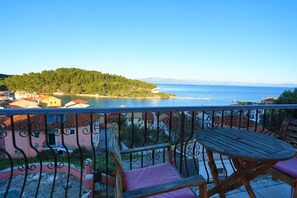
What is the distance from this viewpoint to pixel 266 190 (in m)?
2.15

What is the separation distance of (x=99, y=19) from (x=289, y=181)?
15.9 m

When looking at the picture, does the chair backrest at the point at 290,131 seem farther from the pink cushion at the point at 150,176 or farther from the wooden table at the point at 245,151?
the pink cushion at the point at 150,176

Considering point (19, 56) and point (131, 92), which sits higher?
point (19, 56)

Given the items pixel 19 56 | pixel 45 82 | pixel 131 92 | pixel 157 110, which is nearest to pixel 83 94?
pixel 45 82

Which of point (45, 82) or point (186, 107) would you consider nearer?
point (186, 107)

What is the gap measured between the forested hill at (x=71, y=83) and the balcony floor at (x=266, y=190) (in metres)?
26.6

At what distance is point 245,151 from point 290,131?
1.19 metres

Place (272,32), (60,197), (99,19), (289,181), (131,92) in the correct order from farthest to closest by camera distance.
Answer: (131,92), (99,19), (272,32), (60,197), (289,181)

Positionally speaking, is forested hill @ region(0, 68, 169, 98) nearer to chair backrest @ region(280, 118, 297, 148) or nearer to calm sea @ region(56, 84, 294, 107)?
calm sea @ region(56, 84, 294, 107)

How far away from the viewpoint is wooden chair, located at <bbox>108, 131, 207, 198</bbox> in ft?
3.22

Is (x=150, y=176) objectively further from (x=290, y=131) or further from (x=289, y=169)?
(x=290, y=131)

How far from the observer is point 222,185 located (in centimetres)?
151

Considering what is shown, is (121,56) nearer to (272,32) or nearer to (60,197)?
(272,32)

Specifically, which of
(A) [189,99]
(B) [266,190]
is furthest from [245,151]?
(A) [189,99]
